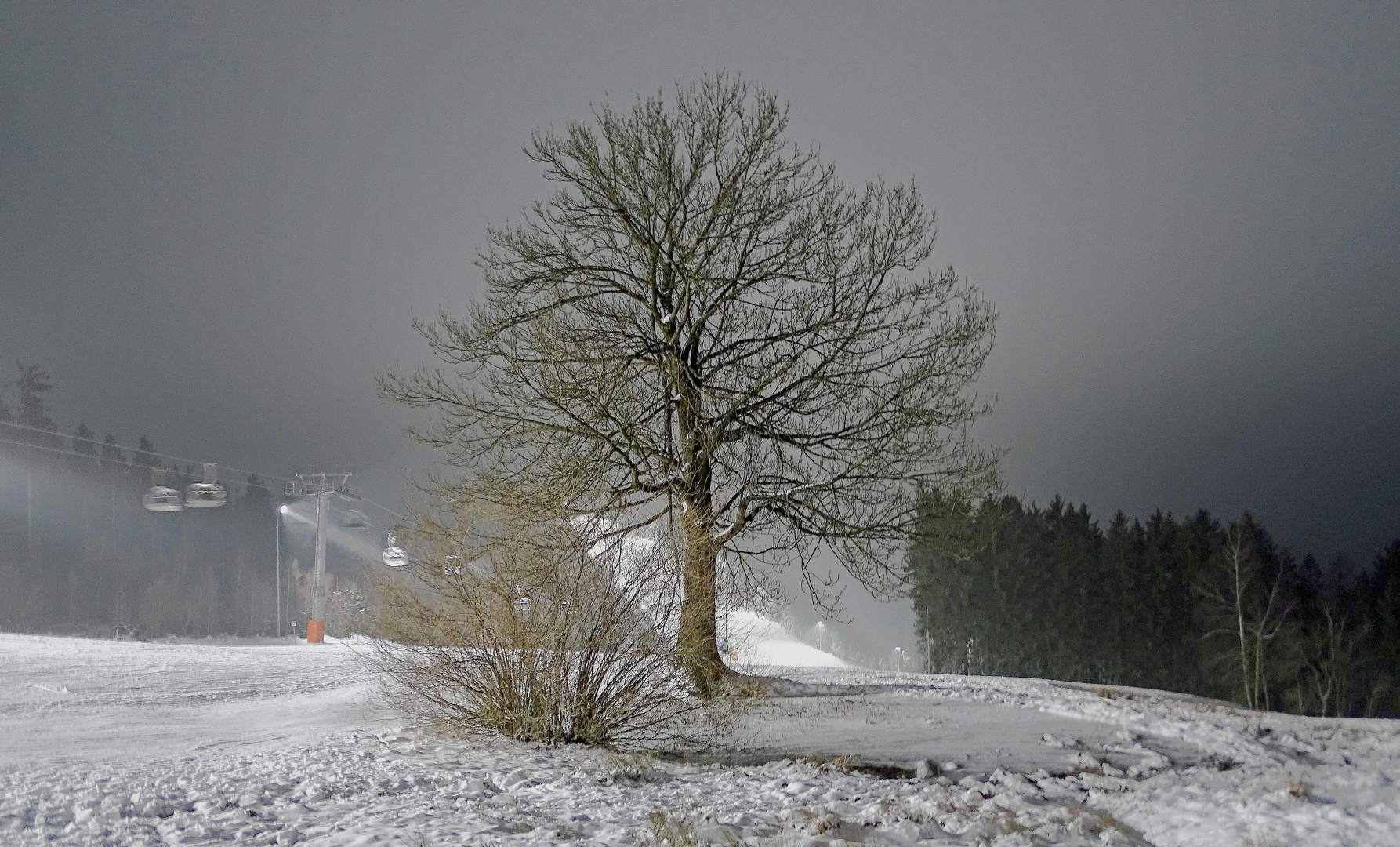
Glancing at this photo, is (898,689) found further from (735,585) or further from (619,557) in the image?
(619,557)

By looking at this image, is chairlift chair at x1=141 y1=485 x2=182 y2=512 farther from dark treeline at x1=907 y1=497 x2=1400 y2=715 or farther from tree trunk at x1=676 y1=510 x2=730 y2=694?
dark treeline at x1=907 y1=497 x2=1400 y2=715

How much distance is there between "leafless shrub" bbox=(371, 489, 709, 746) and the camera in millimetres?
8844

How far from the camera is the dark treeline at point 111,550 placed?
57.5m

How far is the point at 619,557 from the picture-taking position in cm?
938

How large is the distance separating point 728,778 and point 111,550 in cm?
6941

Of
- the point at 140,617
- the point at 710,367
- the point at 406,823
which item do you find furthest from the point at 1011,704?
the point at 140,617

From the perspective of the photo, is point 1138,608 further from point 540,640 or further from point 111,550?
point 111,550

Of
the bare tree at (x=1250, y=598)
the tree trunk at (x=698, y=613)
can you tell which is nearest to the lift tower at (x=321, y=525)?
the tree trunk at (x=698, y=613)

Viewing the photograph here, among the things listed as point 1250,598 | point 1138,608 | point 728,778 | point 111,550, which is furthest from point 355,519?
point 111,550

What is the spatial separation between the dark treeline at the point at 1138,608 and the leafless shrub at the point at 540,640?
130 feet

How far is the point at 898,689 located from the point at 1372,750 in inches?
264

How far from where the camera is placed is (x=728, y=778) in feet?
25.8

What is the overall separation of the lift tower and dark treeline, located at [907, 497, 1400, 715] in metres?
27.9

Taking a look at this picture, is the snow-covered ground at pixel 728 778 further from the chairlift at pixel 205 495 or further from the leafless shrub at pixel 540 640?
the chairlift at pixel 205 495
